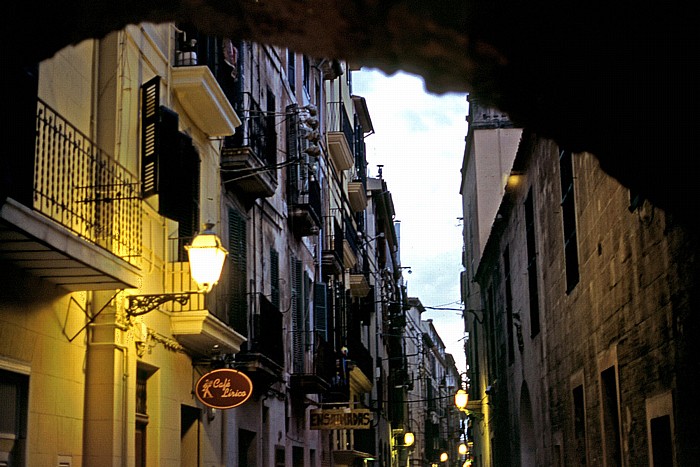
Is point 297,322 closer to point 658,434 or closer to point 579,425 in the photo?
point 579,425

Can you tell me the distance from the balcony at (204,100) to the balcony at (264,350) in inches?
143

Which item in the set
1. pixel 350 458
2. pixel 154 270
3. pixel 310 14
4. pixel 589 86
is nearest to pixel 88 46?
pixel 154 270

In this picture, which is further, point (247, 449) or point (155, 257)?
point (247, 449)

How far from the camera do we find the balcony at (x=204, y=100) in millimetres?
13805

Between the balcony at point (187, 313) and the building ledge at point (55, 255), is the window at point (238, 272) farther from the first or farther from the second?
the building ledge at point (55, 255)

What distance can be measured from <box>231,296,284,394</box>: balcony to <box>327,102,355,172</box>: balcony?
12.3m

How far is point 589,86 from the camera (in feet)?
13.3

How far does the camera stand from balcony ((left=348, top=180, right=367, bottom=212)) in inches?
1446

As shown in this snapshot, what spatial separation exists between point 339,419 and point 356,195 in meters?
14.5

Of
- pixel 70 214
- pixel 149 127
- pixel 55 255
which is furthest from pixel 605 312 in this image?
pixel 55 255

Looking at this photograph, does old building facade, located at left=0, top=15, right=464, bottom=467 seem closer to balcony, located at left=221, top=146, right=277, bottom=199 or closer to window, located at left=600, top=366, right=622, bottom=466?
balcony, located at left=221, top=146, right=277, bottom=199

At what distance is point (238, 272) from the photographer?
16875 millimetres

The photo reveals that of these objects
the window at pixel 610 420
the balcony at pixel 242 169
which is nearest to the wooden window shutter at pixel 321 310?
the balcony at pixel 242 169

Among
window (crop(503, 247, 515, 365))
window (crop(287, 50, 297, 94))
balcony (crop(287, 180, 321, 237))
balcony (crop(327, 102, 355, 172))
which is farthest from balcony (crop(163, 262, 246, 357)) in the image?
balcony (crop(327, 102, 355, 172))
